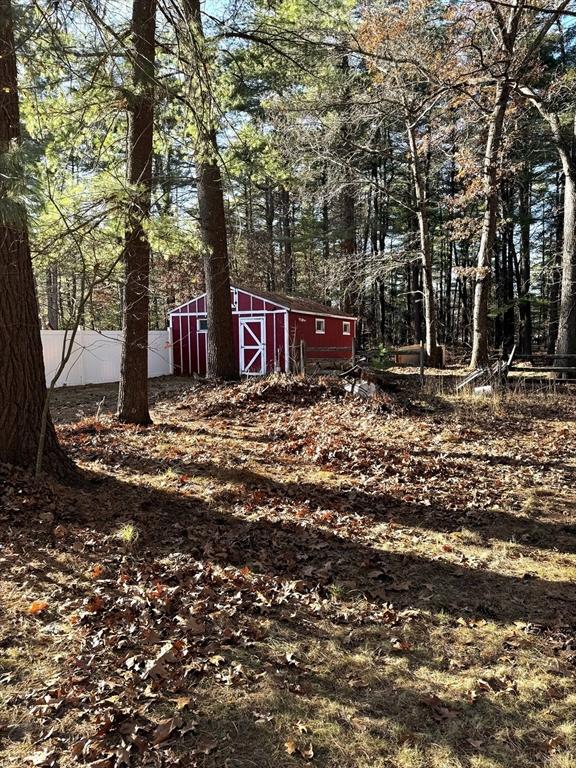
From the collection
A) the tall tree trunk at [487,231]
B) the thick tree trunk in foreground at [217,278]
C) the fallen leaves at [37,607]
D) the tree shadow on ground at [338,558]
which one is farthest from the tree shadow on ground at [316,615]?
the tall tree trunk at [487,231]

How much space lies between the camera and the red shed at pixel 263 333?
58.0 ft

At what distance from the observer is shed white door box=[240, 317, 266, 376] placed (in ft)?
59.3

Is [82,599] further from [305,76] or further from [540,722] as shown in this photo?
[305,76]

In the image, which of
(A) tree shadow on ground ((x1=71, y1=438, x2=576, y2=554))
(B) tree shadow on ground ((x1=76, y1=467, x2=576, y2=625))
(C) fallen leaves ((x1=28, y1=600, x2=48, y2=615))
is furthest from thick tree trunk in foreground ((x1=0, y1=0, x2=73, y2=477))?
(C) fallen leaves ((x1=28, y1=600, x2=48, y2=615))

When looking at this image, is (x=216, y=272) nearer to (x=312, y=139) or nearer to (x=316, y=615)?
(x=312, y=139)

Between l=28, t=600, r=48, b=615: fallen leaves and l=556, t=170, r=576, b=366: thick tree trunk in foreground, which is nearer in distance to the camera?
l=28, t=600, r=48, b=615: fallen leaves

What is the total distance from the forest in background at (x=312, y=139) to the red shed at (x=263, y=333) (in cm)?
214

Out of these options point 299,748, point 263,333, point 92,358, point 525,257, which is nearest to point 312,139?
point 263,333

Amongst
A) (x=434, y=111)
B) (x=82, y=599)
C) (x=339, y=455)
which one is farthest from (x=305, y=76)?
Result: (x=82, y=599)

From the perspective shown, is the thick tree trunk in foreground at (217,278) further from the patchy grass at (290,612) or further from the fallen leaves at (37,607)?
the fallen leaves at (37,607)

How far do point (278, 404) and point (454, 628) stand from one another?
278 inches

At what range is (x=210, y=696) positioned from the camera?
243 cm

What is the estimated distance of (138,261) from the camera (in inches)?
295

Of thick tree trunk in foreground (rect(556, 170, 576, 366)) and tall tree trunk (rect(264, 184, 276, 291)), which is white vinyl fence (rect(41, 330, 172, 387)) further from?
thick tree trunk in foreground (rect(556, 170, 576, 366))
